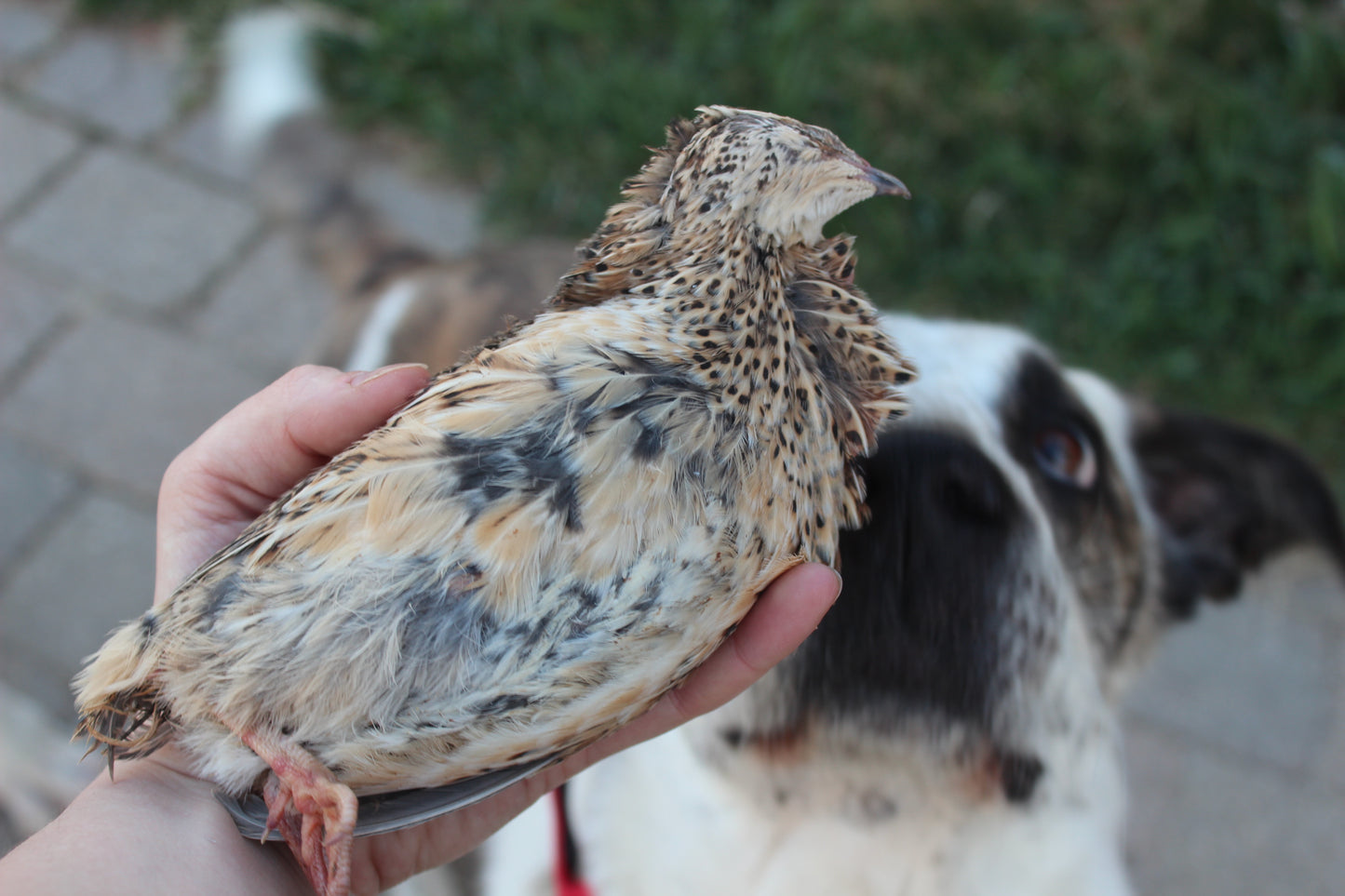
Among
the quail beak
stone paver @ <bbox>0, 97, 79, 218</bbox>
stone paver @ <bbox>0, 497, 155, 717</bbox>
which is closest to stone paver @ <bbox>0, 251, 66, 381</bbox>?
stone paver @ <bbox>0, 97, 79, 218</bbox>

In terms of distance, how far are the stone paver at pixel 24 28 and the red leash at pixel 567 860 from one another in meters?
3.65

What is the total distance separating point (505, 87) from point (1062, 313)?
2065 millimetres

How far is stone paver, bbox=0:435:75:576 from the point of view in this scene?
305cm

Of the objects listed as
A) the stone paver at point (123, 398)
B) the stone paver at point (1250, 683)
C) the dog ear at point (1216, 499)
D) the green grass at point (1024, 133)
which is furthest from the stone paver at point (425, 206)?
the stone paver at point (1250, 683)

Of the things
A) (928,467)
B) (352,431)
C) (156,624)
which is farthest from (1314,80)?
(156,624)

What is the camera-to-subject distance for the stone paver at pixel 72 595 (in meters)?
2.82

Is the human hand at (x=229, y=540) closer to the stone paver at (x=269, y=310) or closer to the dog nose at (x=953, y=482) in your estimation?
the dog nose at (x=953, y=482)

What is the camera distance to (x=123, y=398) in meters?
3.30

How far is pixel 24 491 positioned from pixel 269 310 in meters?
0.92

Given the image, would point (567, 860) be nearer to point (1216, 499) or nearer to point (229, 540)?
point (229, 540)

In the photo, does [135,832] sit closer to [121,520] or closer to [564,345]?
[564,345]

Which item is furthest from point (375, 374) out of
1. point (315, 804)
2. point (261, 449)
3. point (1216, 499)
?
point (1216, 499)

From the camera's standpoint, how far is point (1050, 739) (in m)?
1.42

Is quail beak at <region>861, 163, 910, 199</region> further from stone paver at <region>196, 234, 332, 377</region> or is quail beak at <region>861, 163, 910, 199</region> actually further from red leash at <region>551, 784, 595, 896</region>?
stone paver at <region>196, 234, 332, 377</region>
